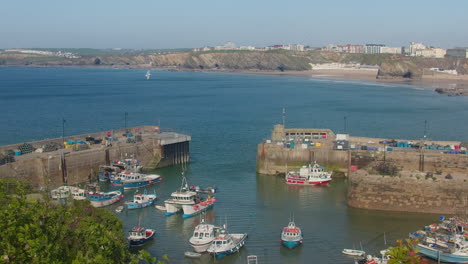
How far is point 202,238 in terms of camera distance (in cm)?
2327

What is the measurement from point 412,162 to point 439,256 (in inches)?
525

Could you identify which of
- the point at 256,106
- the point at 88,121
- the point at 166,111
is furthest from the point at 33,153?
the point at 256,106

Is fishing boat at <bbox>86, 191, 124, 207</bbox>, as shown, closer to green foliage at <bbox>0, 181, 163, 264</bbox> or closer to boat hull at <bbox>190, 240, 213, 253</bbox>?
boat hull at <bbox>190, 240, 213, 253</bbox>

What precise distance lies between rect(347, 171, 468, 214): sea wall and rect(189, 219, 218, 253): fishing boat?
31.8 feet

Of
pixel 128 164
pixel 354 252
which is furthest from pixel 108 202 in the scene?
pixel 354 252

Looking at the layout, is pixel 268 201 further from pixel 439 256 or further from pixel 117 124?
pixel 117 124

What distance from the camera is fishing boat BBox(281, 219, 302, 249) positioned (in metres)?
23.6

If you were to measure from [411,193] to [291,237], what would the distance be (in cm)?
859

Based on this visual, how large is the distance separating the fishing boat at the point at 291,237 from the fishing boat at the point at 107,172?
14657mm

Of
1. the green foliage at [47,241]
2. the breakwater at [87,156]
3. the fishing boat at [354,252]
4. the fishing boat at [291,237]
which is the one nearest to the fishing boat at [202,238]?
the fishing boat at [291,237]

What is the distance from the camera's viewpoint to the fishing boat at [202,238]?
23031 mm

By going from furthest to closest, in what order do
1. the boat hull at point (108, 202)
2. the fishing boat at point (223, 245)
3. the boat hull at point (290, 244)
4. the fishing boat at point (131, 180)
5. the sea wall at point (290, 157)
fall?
the sea wall at point (290, 157) < the fishing boat at point (131, 180) < the boat hull at point (108, 202) < the boat hull at point (290, 244) < the fishing boat at point (223, 245)

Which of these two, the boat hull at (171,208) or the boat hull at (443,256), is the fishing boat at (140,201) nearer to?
the boat hull at (171,208)

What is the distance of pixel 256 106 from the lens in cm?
8312
